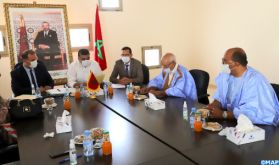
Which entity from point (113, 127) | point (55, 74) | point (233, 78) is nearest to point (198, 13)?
point (55, 74)

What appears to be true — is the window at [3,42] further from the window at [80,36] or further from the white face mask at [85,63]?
the white face mask at [85,63]

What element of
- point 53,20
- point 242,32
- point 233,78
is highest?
point 53,20

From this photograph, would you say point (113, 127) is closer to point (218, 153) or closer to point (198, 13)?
point (218, 153)

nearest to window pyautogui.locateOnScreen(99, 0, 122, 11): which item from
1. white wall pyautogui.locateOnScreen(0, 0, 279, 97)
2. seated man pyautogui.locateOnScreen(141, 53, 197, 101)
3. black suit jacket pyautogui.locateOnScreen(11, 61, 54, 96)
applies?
white wall pyautogui.locateOnScreen(0, 0, 279, 97)

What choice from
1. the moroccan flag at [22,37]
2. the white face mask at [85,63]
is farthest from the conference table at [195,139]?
the moroccan flag at [22,37]

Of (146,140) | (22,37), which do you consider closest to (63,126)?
(146,140)

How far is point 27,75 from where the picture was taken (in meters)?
3.59

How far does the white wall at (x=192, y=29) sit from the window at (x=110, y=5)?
92 millimetres

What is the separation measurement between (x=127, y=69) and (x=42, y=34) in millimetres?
1588

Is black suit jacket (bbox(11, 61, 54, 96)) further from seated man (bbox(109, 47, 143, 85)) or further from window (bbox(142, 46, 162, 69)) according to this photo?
window (bbox(142, 46, 162, 69))

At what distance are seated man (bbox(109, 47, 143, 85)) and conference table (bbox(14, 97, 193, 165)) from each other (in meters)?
1.56

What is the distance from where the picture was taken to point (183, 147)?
1624 mm

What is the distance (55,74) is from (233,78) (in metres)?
3.24

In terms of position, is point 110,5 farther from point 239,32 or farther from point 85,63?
point 239,32
